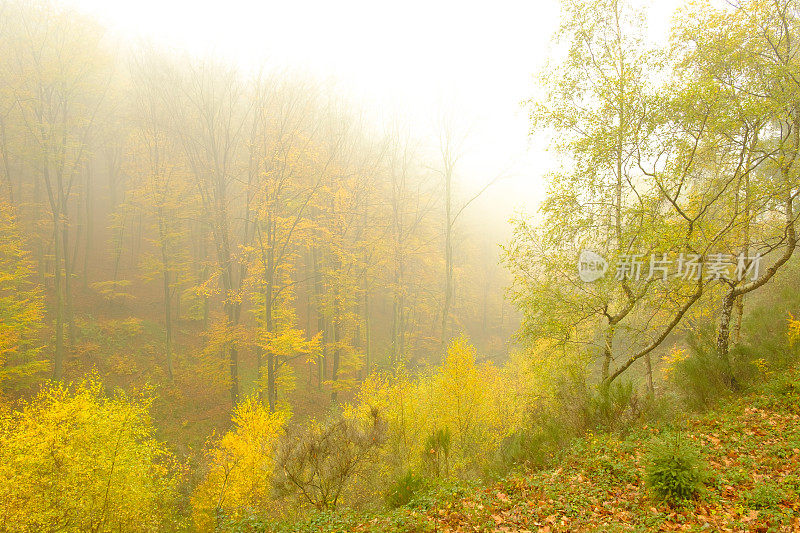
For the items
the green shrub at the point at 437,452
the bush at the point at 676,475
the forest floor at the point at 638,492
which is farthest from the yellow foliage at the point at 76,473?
the bush at the point at 676,475

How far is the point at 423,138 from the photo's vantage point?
2216 cm

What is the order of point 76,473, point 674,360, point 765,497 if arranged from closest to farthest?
point 765,497, point 76,473, point 674,360

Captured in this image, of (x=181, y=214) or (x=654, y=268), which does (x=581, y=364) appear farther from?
(x=181, y=214)

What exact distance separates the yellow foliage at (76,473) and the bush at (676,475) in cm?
1178

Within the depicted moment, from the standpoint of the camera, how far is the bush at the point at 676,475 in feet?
15.7

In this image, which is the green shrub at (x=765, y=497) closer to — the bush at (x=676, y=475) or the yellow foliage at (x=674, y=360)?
the bush at (x=676, y=475)

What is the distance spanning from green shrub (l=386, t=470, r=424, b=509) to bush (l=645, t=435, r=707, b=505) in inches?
164

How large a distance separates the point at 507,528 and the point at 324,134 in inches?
843

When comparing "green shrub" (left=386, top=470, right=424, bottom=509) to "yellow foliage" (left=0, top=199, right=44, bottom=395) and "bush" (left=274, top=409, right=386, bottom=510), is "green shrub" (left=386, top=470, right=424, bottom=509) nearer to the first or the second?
"bush" (left=274, top=409, right=386, bottom=510)

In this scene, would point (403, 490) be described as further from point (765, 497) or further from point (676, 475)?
point (765, 497)

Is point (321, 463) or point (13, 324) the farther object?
point (13, 324)

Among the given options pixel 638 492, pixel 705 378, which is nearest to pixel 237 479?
pixel 638 492

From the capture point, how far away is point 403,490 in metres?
7.38

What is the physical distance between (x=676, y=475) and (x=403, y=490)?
4.87 metres
